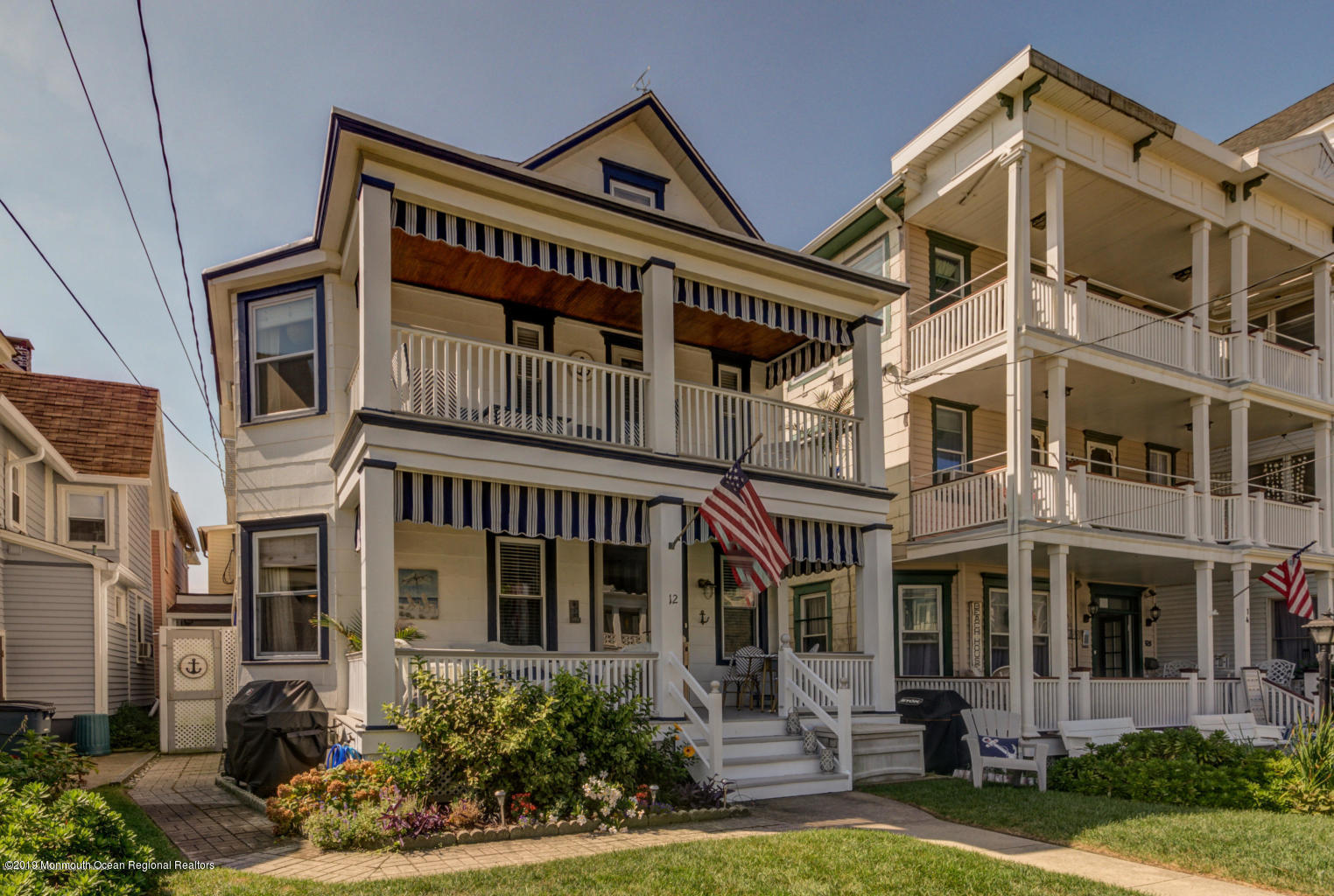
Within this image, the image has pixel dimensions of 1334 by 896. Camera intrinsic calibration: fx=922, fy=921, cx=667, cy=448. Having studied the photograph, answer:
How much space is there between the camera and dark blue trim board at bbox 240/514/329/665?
467 inches

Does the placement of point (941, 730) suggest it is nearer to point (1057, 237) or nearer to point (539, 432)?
point (539, 432)

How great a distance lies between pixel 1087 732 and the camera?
43.9 feet

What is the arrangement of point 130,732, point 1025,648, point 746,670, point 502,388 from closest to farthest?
point 502,388, point 746,670, point 1025,648, point 130,732

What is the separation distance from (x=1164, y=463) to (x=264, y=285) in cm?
1851

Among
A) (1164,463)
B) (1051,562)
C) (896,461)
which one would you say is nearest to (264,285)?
(896,461)

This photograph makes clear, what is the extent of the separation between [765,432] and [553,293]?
139 inches

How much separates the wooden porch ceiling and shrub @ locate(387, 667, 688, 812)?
5221mm

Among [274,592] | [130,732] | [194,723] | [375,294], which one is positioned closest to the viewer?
[375,294]

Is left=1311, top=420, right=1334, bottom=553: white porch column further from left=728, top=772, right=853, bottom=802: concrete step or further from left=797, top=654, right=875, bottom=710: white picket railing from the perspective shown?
left=728, top=772, right=853, bottom=802: concrete step

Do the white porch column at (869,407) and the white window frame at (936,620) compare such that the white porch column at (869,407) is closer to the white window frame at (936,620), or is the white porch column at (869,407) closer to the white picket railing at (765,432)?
the white picket railing at (765,432)

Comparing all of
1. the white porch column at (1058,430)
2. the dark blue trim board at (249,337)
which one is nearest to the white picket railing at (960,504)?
the white porch column at (1058,430)

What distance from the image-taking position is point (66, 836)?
18.5 feet

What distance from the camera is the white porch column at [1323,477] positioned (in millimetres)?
17672

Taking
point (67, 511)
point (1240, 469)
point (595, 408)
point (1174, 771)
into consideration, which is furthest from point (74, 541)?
point (1240, 469)
